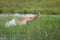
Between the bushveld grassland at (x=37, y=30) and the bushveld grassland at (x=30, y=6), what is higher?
the bushveld grassland at (x=30, y=6)

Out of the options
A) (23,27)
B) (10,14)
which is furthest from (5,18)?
(23,27)

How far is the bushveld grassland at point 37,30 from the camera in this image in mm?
1185

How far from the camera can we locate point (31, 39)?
118cm

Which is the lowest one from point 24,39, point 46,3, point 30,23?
point 24,39

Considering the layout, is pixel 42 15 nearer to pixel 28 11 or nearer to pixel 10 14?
pixel 28 11

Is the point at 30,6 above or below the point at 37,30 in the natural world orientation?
above

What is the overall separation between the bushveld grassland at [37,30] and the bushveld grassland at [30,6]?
6 cm

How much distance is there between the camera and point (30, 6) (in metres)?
1.23

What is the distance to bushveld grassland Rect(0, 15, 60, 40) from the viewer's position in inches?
46.6

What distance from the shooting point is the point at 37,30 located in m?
1.20

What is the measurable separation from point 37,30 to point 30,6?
0.62 feet

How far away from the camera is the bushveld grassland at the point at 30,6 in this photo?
122cm

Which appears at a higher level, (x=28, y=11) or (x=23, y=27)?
(x=28, y=11)

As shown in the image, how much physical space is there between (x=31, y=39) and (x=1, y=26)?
9.6 inches
